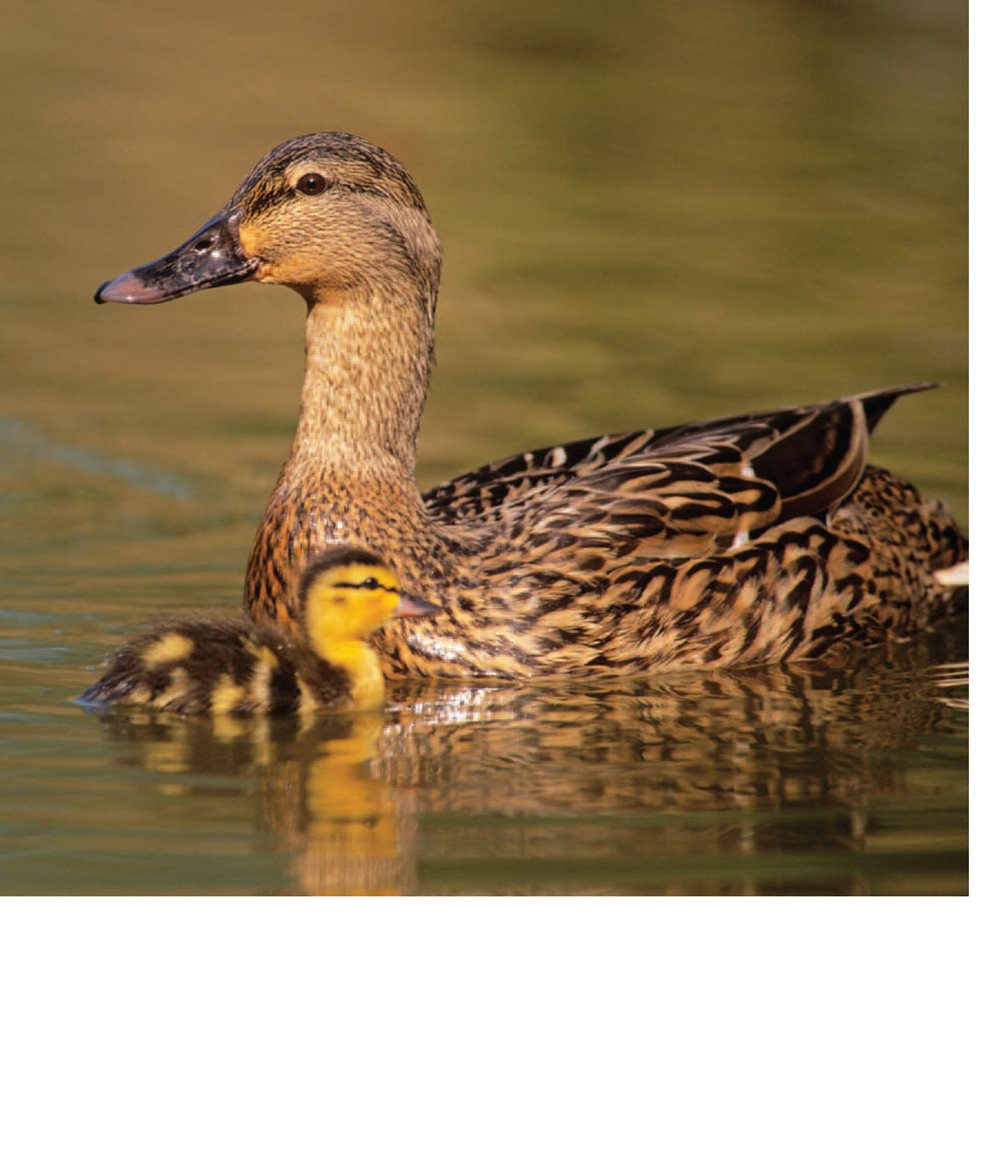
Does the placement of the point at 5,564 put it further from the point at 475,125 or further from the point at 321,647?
the point at 475,125

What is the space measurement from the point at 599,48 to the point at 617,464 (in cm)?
158

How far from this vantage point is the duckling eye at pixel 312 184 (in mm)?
5008

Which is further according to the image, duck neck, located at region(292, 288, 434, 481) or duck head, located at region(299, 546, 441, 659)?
duck neck, located at region(292, 288, 434, 481)

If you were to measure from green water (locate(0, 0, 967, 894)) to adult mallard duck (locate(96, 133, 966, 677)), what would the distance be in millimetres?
123

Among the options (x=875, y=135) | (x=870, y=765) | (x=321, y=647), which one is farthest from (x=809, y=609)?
(x=875, y=135)

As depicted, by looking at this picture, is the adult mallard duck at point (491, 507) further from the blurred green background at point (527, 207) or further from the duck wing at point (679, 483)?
the blurred green background at point (527, 207)

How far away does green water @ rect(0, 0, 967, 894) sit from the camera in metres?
4.17

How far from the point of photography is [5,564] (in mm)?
5824

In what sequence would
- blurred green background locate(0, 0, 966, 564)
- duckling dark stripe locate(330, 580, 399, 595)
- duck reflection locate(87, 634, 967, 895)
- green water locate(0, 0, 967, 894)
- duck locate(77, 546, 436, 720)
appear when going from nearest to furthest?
duck reflection locate(87, 634, 967, 895)
green water locate(0, 0, 967, 894)
duck locate(77, 546, 436, 720)
duckling dark stripe locate(330, 580, 399, 595)
blurred green background locate(0, 0, 966, 564)

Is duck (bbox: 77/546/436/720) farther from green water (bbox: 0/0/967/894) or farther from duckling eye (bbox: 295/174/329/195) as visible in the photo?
duckling eye (bbox: 295/174/329/195)

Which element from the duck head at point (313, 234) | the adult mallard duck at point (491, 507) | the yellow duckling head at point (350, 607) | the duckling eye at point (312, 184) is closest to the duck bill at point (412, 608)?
the yellow duckling head at point (350, 607)

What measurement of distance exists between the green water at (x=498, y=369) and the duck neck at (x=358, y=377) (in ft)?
1.87

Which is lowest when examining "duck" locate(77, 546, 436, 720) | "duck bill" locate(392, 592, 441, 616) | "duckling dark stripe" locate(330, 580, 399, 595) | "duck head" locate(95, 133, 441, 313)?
"duck" locate(77, 546, 436, 720)

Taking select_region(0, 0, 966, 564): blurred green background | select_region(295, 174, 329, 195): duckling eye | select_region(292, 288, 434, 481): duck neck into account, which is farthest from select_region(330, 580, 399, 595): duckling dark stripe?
select_region(0, 0, 966, 564): blurred green background
